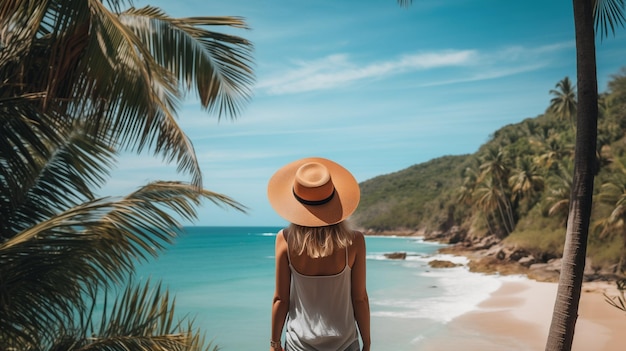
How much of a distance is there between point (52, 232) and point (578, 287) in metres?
3.95

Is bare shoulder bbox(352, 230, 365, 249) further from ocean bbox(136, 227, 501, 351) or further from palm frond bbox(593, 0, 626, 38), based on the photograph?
ocean bbox(136, 227, 501, 351)

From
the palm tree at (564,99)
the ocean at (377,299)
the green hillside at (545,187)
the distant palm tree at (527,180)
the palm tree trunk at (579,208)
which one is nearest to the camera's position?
the palm tree trunk at (579,208)

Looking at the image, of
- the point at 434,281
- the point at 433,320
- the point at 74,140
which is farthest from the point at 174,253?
the point at 74,140

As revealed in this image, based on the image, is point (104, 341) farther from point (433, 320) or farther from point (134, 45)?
point (433, 320)

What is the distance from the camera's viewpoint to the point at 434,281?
3372cm

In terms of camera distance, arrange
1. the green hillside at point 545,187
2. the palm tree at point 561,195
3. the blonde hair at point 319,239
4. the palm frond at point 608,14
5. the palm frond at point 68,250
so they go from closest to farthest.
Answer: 1. the blonde hair at point 319,239
2. the palm frond at point 68,250
3. the palm frond at point 608,14
4. the green hillside at point 545,187
5. the palm tree at point 561,195

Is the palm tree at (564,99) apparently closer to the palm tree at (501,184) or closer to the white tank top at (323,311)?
the palm tree at (501,184)

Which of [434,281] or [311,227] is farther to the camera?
[434,281]

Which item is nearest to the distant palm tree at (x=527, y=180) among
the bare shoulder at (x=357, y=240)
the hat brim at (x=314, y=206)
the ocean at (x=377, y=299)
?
the ocean at (x=377, y=299)

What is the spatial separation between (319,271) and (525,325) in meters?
18.4

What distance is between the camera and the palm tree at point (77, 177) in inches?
136

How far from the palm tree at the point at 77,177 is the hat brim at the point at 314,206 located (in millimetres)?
725

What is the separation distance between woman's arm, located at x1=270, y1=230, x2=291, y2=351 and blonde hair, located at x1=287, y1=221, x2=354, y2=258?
0.04 meters

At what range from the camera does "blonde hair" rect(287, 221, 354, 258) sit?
2.39 m
